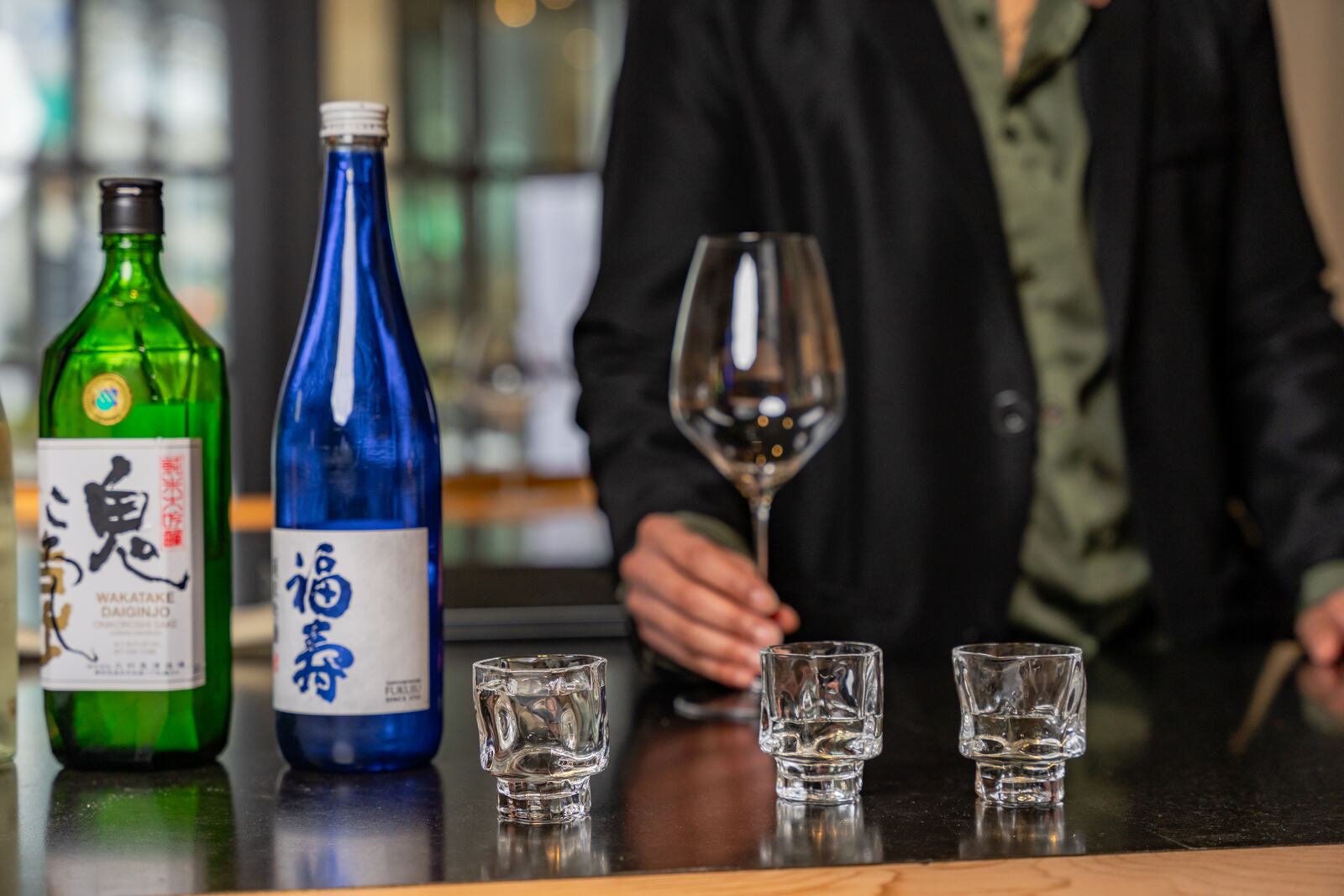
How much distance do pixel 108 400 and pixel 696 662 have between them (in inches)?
14.7

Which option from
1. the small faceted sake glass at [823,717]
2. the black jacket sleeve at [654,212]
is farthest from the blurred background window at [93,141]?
the small faceted sake glass at [823,717]

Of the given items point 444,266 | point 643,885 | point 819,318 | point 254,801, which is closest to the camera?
point 643,885

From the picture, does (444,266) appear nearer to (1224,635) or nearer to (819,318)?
(1224,635)

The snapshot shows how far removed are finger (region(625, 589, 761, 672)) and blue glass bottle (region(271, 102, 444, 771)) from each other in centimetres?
21

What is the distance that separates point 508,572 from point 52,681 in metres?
0.74

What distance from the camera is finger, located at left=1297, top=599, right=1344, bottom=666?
3.44 feet

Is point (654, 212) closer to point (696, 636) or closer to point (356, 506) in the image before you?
point (696, 636)

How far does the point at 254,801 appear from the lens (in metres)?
0.65

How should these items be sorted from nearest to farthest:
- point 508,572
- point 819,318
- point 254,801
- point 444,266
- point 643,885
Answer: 1. point 643,885
2. point 254,801
3. point 819,318
4. point 508,572
5. point 444,266

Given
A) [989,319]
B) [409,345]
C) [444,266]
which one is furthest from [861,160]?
[444,266]

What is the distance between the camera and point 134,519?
69 cm

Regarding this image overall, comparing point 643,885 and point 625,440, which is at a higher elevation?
point 625,440

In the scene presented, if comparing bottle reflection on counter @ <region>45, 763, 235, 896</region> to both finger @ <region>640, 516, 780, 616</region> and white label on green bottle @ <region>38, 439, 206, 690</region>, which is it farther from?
finger @ <region>640, 516, 780, 616</region>

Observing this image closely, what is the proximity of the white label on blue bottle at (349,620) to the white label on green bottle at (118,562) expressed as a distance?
48 mm
